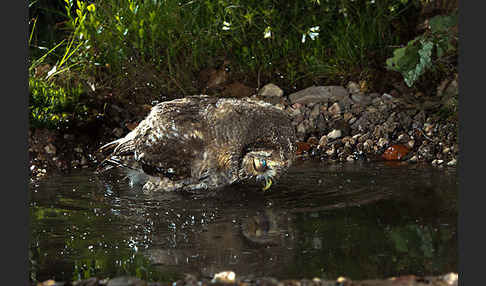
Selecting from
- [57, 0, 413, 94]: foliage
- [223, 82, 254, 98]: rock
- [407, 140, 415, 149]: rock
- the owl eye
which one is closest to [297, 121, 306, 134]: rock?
[57, 0, 413, 94]: foliage

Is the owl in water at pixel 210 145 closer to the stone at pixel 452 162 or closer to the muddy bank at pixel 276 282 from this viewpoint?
the stone at pixel 452 162

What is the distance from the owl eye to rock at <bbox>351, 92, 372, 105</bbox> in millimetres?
2563

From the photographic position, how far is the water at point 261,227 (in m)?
3.31

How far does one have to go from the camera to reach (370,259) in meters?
3.32

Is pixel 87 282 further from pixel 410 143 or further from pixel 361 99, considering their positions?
pixel 361 99

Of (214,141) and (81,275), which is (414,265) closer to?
(81,275)

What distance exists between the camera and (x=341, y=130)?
6621 millimetres

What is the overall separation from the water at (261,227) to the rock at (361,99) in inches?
49.2

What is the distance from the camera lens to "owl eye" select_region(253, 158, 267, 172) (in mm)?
4719

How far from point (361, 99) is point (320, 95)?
0.45 metres

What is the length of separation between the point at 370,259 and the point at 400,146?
3.07 meters

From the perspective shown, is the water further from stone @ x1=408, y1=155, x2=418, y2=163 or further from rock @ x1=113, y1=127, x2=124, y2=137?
rock @ x1=113, y1=127, x2=124, y2=137

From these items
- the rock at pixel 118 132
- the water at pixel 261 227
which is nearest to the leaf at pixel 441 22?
the water at pixel 261 227

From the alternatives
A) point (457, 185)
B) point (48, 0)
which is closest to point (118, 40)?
point (48, 0)
